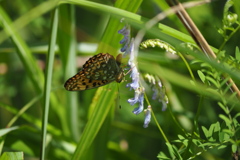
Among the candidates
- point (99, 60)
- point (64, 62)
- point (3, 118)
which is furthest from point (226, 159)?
point (3, 118)

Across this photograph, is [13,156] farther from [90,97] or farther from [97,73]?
[90,97]

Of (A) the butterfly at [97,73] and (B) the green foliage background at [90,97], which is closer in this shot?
(A) the butterfly at [97,73]

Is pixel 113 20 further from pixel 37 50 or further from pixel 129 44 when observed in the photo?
pixel 37 50

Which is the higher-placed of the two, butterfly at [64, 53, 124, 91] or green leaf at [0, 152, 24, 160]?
butterfly at [64, 53, 124, 91]

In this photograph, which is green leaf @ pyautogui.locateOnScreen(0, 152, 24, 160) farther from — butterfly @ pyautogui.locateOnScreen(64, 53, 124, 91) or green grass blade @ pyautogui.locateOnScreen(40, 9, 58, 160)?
butterfly @ pyautogui.locateOnScreen(64, 53, 124, 91)

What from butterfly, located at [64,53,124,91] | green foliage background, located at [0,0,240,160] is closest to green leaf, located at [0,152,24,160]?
green foliage background, located at [0,0,240,160]

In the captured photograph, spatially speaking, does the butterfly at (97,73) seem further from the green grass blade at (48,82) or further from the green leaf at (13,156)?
the green leaf at (13,156)

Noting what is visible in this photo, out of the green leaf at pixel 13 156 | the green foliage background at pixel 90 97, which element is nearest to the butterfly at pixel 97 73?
the green foliage background at pixel 90 97
